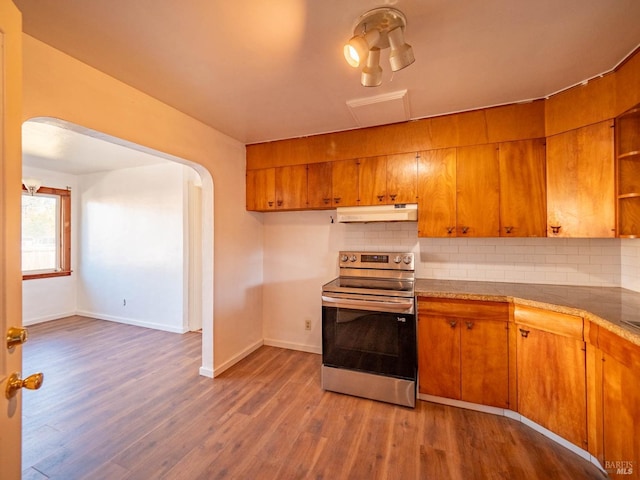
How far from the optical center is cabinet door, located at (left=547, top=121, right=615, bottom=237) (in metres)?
1.91

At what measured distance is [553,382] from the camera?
183 cm

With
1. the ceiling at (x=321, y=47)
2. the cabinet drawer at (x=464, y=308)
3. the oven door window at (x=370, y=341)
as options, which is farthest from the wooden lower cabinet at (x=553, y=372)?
the ceiling at (x=321, y=47)

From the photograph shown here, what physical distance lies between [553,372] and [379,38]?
7.61 feet

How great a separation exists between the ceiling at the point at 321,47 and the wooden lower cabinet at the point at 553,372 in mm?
1616

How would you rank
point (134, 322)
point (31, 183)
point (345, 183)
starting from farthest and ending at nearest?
point (134, 322) → point (31, 183) → point (345, 183)

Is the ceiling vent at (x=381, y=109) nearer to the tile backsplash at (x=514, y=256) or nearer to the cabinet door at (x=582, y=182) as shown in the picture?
the tile backsplash at (x=514, y=256)

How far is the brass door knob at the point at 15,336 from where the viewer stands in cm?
86

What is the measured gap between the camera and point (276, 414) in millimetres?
2148

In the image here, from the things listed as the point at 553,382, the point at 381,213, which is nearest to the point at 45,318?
the point at 381,213

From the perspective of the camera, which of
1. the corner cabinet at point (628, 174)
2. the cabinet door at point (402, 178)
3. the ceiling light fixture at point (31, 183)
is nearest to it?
the corner cabinet at point (628, 174)

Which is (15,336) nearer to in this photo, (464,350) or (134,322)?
(464,350)

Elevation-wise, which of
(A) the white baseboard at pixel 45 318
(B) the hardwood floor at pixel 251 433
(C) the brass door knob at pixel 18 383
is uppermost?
(C) the brass door knob at pixel 18 383

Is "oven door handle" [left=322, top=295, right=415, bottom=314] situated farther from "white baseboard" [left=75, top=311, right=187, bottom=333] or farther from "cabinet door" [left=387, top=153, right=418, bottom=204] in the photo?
"white baseboard" [left=75, top=311, right=187, bottom=333]

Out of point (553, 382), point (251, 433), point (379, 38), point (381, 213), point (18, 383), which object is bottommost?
point (251, 433)
